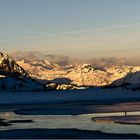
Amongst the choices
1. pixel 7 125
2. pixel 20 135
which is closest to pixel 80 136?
pixel 20 135

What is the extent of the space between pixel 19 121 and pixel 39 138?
35.8 ft

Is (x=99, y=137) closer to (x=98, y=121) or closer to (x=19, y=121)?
(x=98, y=121)

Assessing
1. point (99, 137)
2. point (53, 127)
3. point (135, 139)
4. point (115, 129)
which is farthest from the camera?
point (53, 127)

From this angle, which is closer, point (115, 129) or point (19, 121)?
point (115, 129)

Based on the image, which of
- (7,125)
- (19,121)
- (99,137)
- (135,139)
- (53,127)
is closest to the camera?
(135,139)

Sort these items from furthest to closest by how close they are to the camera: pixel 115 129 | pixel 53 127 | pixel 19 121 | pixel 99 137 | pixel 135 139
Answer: pixel 19 121, pixel 53 127, pixel 115 129, pixel 99 137, pixel 135 139

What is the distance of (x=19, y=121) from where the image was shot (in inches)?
1462

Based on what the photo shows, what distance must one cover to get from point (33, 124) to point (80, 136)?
7765 millimetres

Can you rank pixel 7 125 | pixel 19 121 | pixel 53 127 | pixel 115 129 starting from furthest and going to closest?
1. pixel 19 121
2. pixel 7 125
3. pixel 53 127
4. pixel 115 129

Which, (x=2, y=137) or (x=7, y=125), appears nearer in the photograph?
(x=2, y=137)

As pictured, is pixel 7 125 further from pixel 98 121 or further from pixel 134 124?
pixel 134 124

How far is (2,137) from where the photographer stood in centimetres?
2703

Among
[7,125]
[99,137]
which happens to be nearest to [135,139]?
[99,137]

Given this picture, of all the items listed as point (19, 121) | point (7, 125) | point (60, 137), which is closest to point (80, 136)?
point (60, 137)
